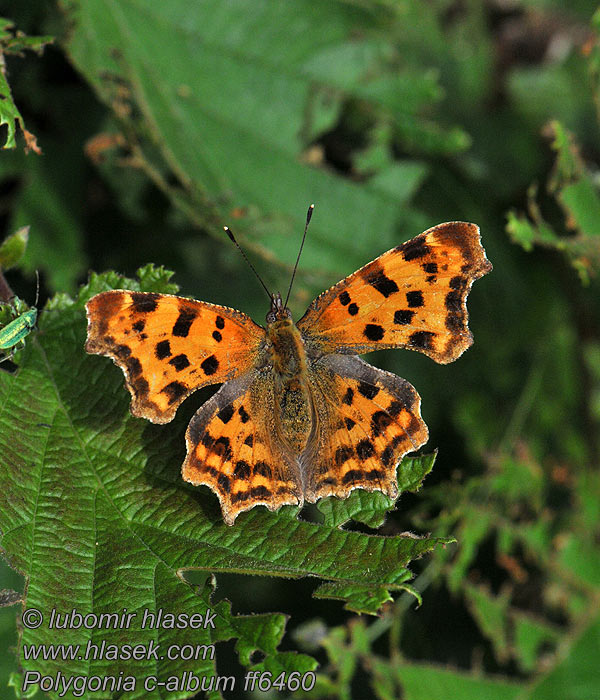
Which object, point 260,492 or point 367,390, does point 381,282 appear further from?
point 260,492

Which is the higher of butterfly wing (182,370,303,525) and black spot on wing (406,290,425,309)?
black spot on wing (406,290,425,309)

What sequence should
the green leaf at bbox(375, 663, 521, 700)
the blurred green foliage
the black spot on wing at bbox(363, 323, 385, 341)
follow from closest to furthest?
the black spot on wing at bbox(363, 323, 385, 341) → the blurred green foliage → the green leaf at bbox(375, 663, 521, 700)

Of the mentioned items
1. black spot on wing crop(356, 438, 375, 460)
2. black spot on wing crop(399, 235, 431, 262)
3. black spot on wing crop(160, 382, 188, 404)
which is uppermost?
black spot on wing crop(399, 235, 431, 262)

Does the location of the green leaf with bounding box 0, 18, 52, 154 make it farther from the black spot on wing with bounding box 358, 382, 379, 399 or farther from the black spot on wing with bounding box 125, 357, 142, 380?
the black spot on wing with bounding box 358, 382, 379, 399

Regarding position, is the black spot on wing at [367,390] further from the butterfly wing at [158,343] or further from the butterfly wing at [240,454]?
the butterfly wing at [158,343]

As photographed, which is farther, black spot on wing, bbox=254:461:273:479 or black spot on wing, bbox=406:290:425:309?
black spot on wing, bbox=406:290:425:309

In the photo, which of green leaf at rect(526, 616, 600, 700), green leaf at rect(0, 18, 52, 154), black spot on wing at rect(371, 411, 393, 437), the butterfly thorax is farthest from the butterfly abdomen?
green leaf at rect(526, 616, 600, 700)

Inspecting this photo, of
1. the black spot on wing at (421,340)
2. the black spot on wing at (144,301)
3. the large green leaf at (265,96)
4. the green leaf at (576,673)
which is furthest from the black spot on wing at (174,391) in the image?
the green leaf at (576,673)

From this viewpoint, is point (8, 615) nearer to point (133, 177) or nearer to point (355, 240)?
point (133, 177)
